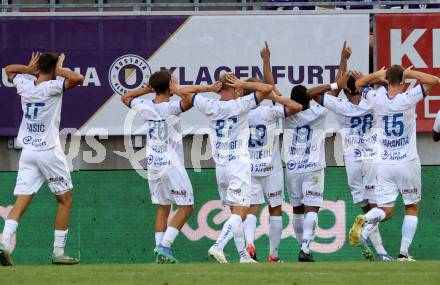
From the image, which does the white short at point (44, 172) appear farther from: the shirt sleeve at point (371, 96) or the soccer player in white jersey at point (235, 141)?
the shirt sleeve at point (371, 96)

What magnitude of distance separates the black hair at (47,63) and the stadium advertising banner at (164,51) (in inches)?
173

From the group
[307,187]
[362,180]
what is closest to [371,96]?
[307,187]

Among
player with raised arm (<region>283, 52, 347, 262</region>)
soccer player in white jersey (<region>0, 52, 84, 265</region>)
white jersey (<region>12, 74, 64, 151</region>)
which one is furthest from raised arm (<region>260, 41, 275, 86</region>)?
white jersey (<region>12, 74, 64, 151</region>)

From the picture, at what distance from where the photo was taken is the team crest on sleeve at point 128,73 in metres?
19.3

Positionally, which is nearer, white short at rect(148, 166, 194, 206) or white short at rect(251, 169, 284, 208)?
white short at rect(148, 166, 194, 206)

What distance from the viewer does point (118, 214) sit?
1856 cm

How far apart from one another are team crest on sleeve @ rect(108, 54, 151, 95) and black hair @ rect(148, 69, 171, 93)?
152 inches

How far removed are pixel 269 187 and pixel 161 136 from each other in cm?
181

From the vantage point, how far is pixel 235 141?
14977 mm

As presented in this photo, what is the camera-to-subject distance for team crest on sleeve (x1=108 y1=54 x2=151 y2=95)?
63.4ft

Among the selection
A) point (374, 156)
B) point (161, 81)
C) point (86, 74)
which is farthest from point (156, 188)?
point (86, 74)

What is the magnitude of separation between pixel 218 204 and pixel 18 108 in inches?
137

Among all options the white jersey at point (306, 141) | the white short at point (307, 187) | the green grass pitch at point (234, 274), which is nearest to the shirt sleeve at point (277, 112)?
the white jersey at point (306, 141)

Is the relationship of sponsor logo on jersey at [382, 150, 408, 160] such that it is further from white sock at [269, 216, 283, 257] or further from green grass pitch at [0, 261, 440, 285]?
white sock at [269, 216, 283, 257]
